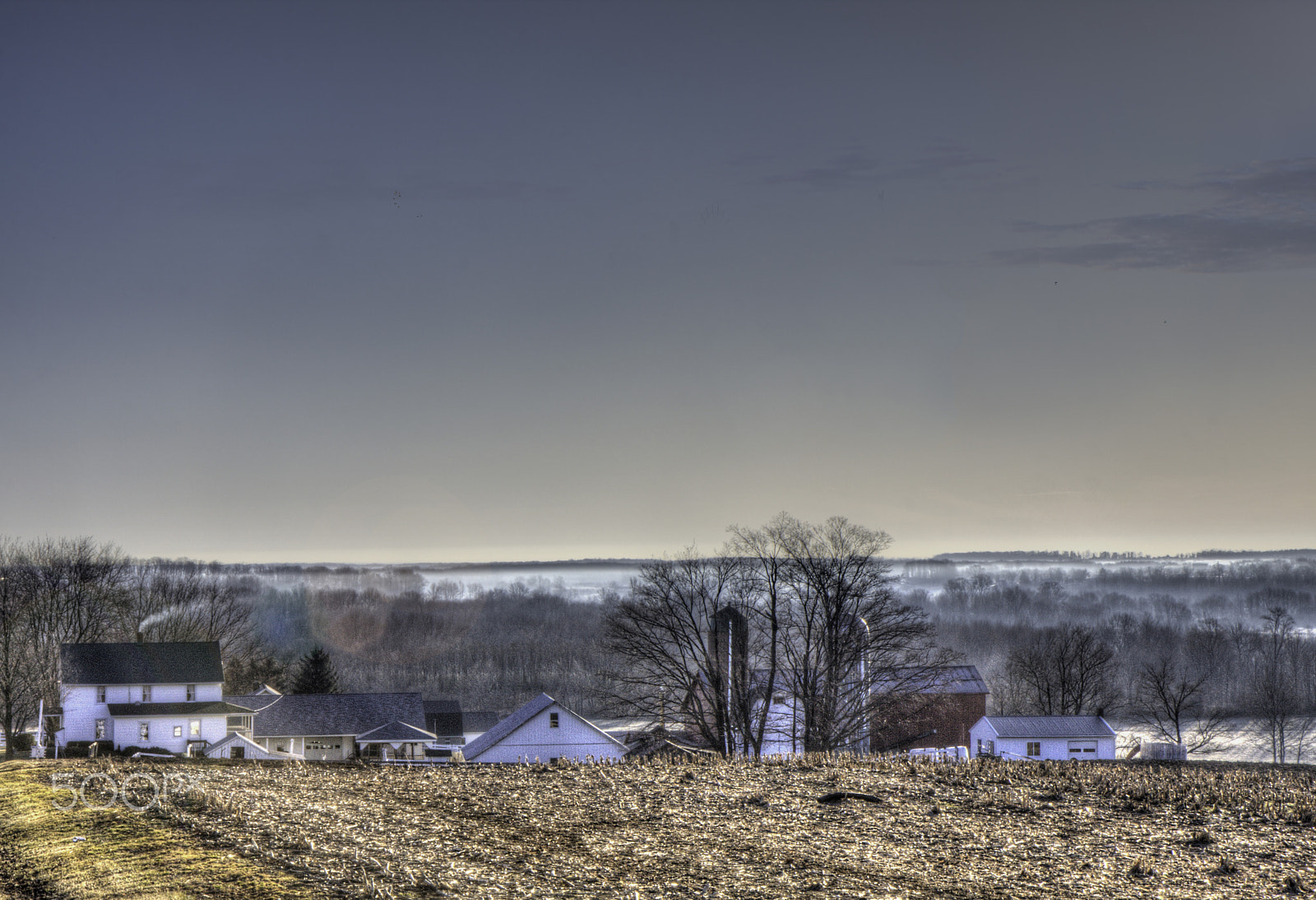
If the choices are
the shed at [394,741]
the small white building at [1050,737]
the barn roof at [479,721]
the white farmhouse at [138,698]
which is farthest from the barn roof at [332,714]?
the small white building at [1050,737]

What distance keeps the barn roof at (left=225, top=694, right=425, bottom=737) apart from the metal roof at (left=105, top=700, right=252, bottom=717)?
2004mm

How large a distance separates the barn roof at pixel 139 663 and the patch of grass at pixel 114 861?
107 feet

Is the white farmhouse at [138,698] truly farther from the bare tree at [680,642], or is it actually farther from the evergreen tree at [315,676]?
the bare tree at [680,642]

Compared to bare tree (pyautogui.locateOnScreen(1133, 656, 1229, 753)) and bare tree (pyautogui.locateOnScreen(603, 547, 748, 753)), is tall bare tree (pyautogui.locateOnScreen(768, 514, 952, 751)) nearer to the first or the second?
bare tree (pyautogui.locateOnScreen(603, 547, 748, 753))

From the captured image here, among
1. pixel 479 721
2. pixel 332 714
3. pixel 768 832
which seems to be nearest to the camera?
pixel 768 832

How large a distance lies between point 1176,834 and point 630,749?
33.1 m

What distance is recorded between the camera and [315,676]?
69250 mm

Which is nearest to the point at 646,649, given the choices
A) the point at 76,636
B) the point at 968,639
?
the point at 76,636

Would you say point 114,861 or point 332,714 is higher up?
point 114,861

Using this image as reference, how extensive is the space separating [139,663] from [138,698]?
183cm

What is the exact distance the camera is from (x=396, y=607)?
16400 cm

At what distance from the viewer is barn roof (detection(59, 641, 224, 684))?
2181 inches

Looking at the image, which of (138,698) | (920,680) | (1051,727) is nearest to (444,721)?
(138,698)

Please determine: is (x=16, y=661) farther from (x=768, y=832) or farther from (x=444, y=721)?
(x=768, y=832)
